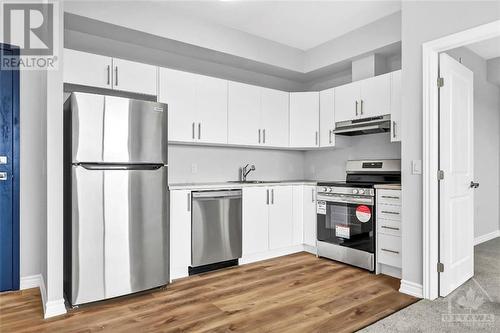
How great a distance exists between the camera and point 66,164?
263cm

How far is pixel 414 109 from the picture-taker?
2811 mm

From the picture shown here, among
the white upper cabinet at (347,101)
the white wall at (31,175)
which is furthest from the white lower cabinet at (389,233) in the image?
the white wall at (31,175)

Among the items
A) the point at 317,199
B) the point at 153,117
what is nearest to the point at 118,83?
the point at 153,117

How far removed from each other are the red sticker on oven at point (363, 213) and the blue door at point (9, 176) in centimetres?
344

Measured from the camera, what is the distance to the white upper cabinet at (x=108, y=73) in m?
2.90

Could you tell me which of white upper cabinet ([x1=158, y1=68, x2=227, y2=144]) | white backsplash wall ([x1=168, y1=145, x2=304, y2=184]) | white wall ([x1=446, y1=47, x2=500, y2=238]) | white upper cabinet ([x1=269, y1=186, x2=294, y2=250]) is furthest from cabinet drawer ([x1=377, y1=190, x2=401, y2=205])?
white wall ([x1=446, y1=47, x2=500, y2=238])

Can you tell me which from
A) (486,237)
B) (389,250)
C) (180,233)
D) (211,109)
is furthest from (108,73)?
(486,237)

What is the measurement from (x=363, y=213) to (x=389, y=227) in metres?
0.31

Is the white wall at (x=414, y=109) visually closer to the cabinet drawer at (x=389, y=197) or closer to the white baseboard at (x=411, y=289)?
the white baseboard at (x=411, y=289)

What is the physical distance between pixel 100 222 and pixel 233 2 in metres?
2.47

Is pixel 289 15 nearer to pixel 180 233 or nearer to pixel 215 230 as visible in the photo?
pixel 215 230

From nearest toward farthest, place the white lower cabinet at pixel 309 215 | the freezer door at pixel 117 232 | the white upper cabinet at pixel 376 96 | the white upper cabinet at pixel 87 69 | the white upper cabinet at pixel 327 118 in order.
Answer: the freezer door at pixel 117 232 → the white upper cabinet at pixel 87 69 → the white upper cabinet at pixel 376 96 → the white lower cabinet at pixel 309 215 → the white upper cabinet at pixel 327 118

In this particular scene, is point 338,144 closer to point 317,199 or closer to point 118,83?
point 317,199

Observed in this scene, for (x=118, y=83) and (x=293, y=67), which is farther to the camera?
(x=293, y=67)
